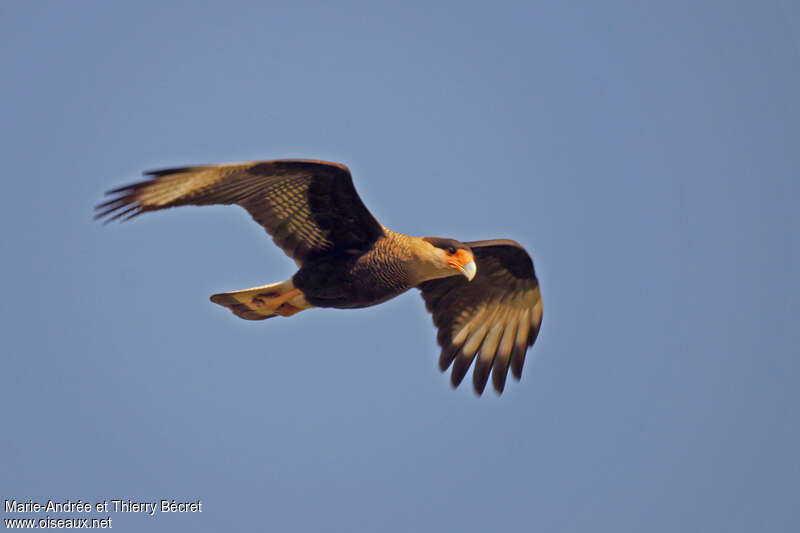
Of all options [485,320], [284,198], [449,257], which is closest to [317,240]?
[284,198]

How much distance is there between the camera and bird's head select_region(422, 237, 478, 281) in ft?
28.0

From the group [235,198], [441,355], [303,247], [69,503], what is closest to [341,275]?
[303,247]

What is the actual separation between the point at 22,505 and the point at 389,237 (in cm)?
510

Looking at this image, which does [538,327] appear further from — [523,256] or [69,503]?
[69,503]

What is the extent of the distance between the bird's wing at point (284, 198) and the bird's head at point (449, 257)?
50 cm

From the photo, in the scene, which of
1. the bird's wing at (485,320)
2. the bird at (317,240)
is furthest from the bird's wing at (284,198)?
the bird's wing at (485,320)

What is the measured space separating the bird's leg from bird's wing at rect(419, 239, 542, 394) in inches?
64.4

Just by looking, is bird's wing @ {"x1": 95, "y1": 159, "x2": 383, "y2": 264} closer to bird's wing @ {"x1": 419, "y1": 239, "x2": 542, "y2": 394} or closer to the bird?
the bird

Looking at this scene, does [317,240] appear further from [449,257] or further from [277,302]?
[449,257]

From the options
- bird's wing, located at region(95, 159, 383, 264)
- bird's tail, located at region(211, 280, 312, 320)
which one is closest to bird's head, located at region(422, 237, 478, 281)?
bird's wing, located at region(95, 159, 383, 264)

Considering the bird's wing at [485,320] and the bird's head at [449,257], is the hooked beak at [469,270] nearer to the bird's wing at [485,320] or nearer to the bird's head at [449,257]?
the bird's head at [449,257]

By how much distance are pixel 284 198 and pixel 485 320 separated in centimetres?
278

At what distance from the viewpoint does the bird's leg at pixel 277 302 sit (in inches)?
345

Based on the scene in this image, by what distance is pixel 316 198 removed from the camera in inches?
329
